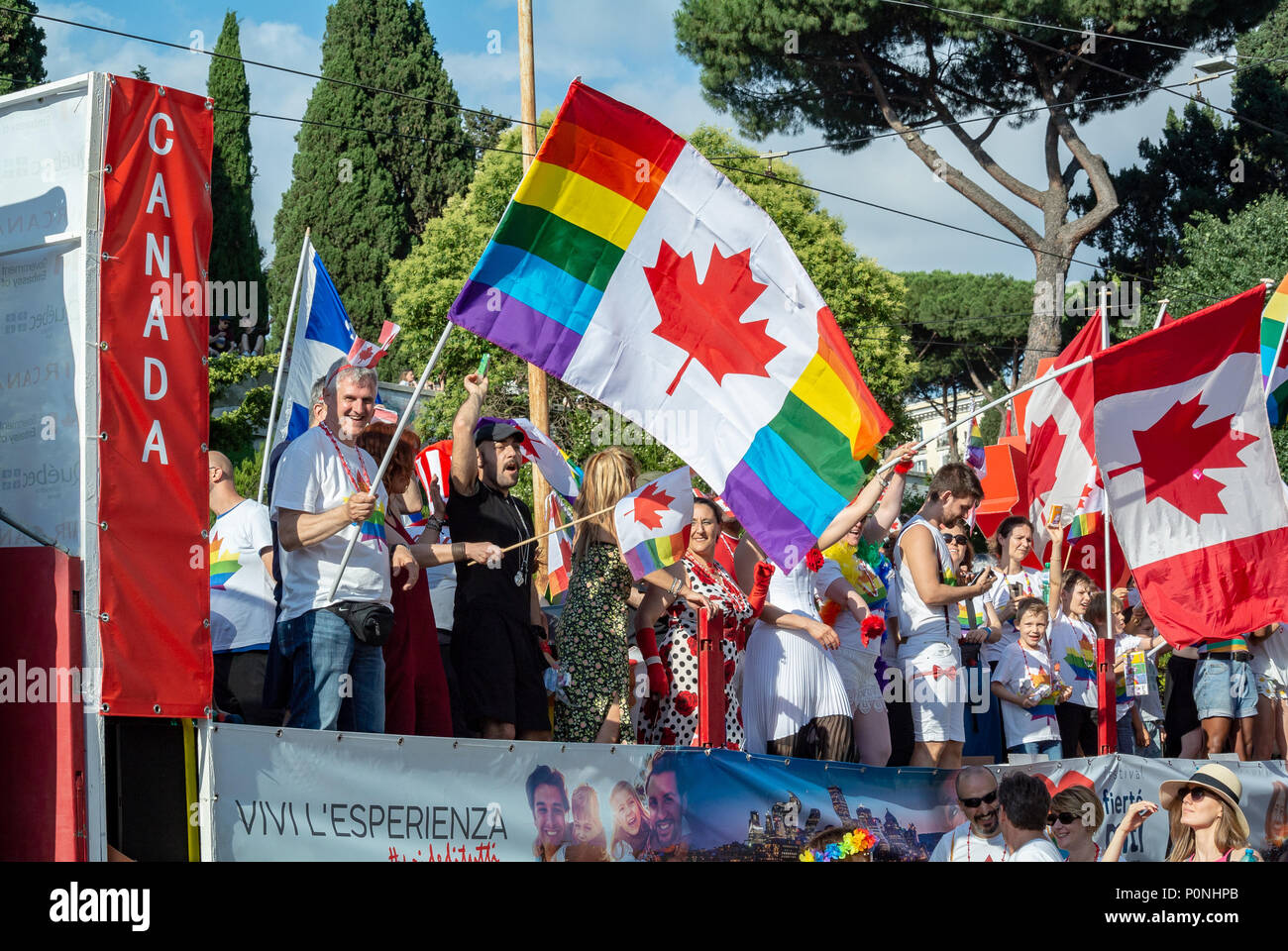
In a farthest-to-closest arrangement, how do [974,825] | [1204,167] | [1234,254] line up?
[1204,167] < [1234,254] < [974,825]

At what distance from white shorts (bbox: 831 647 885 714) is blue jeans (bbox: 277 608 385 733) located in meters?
2.58

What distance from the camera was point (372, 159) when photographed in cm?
3859

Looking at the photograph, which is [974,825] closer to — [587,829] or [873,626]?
[873,626]

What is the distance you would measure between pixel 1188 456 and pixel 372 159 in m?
32.9

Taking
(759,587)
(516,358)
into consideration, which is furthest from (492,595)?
(516,358)

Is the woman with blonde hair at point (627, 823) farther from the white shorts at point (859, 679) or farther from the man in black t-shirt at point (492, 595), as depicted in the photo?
the white shorts at point (859, 679)

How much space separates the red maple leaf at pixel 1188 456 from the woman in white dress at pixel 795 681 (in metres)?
1.93

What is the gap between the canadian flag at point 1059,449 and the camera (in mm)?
9156

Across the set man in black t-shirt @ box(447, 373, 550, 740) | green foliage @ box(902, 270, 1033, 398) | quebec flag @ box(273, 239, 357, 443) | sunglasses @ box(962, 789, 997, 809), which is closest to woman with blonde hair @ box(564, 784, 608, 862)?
man in black t-shirt @ box(447, 373, 550, 740)

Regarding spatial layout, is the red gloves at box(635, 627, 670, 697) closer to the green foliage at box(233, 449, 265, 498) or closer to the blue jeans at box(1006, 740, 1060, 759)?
the blue jeans at box(1006, 740, 1060, 759)

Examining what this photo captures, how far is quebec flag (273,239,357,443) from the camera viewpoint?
8891mm
